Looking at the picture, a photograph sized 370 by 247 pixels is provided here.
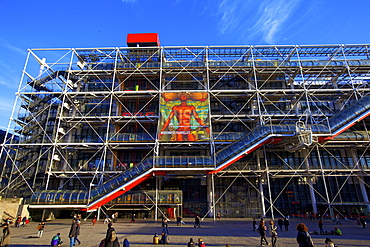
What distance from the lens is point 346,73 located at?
1022 inches

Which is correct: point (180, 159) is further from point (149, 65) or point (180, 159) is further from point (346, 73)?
point (346, 73)

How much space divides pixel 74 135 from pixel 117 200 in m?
10.0

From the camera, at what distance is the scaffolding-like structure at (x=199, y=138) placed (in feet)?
66.4

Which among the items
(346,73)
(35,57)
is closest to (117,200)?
(35,57)

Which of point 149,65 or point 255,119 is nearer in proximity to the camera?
point 255,119

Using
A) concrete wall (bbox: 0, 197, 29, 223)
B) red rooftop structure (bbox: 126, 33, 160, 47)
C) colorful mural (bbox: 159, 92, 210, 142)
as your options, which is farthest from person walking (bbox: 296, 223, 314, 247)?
red rooftop structure (bbox: 126, 33, 160, 47)

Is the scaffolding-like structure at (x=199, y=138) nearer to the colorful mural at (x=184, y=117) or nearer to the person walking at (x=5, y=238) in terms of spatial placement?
the colorful mural at (x=184, y=117)

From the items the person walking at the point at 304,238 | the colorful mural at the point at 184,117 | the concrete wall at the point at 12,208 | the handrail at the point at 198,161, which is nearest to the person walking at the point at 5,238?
the person walking at the point at 304,238

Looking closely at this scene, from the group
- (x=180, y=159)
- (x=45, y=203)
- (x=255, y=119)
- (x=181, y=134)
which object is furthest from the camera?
(x=255, y=119)

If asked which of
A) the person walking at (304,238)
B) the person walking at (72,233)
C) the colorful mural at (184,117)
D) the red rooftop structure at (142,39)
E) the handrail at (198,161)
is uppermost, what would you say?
the red rooftop structure at (142,39)

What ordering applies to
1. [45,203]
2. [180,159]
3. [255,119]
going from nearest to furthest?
[45,203] < [180,159] < [255,119]

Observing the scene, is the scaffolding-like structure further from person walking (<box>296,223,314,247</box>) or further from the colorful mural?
person walking (<box>296,223,314,247</box>)

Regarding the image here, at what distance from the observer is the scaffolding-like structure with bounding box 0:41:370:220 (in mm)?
20250

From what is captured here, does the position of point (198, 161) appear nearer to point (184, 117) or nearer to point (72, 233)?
point (184, 117)
